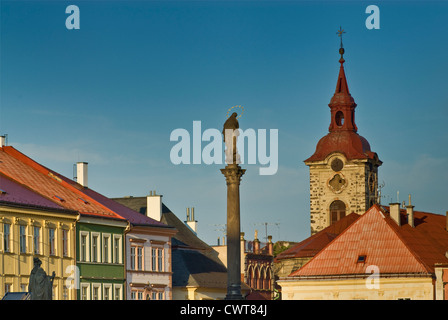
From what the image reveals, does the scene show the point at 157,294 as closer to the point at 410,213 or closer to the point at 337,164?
the point at 410,213

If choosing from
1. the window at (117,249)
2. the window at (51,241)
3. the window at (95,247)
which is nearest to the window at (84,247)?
the window at (95,247)

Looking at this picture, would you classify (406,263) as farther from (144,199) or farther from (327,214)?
(327,214)

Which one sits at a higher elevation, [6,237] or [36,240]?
[6,237]

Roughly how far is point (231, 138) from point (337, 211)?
71235mm

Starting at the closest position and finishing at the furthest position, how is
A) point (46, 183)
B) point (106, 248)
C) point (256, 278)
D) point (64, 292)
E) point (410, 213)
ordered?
1. point (64, 292)
2. point (46, 183)
3. point (106, 248)
4. point (410, 213)
5. point (256, 278)

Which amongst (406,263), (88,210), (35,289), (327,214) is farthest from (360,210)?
(35,289)

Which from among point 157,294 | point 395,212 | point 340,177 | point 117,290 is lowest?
point 157,294

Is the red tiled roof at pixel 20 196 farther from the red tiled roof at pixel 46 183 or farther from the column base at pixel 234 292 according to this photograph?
the column base at pixel 234 292

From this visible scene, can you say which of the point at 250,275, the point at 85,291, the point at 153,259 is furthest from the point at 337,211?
the point at 85,291

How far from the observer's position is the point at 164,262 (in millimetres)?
90312

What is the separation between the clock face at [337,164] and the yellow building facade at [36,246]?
57.4m

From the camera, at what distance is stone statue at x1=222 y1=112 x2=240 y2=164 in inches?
2474

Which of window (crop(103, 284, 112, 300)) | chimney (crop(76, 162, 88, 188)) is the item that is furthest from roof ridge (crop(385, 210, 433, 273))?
chimney (crop(76, 162, 88, 188))

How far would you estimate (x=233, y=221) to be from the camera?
62.7 meters
